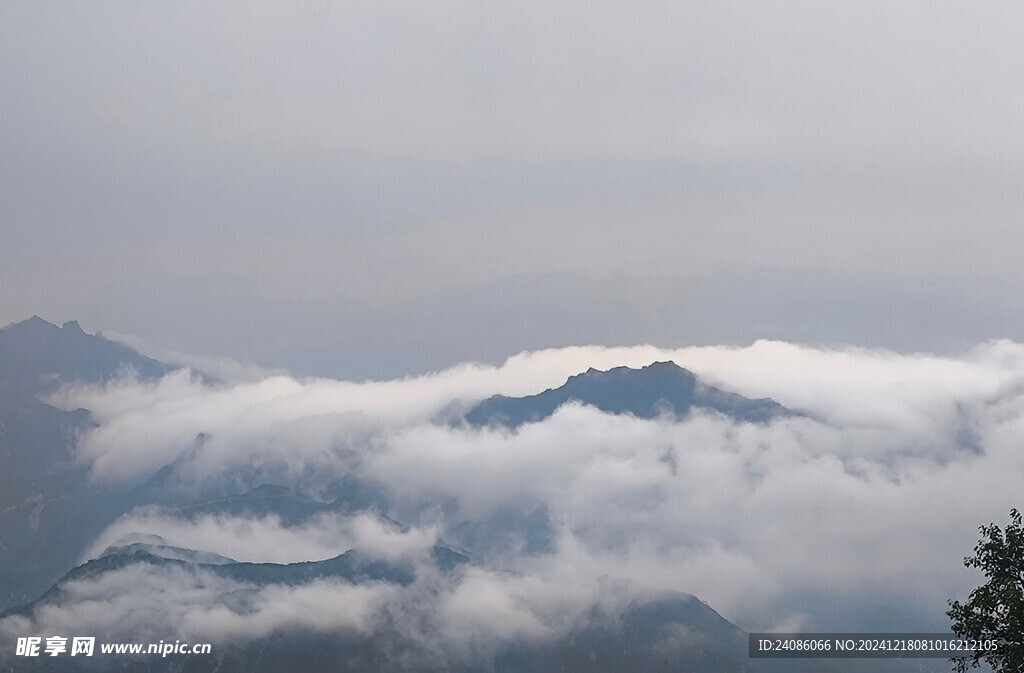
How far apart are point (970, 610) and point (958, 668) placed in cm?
484

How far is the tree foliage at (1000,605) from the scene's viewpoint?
295 ft

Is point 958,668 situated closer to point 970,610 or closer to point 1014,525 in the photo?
point 970,610

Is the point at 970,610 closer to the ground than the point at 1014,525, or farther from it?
closer to the ground

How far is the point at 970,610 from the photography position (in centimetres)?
9156

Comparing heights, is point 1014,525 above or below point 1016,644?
above

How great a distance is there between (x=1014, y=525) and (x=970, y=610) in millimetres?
7653

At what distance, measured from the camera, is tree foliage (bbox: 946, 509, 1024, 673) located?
295 feet

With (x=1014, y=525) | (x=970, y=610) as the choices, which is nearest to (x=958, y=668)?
(x=970, y=610)

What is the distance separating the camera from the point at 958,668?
9194 centimetres

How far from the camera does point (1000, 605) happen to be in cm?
9012

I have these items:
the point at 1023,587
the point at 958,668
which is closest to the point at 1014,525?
the point at 1023,587

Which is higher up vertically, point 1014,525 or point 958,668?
point 1014,525

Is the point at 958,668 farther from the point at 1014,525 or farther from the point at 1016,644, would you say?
the point at 1014,525

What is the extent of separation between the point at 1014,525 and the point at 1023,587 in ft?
17.3
